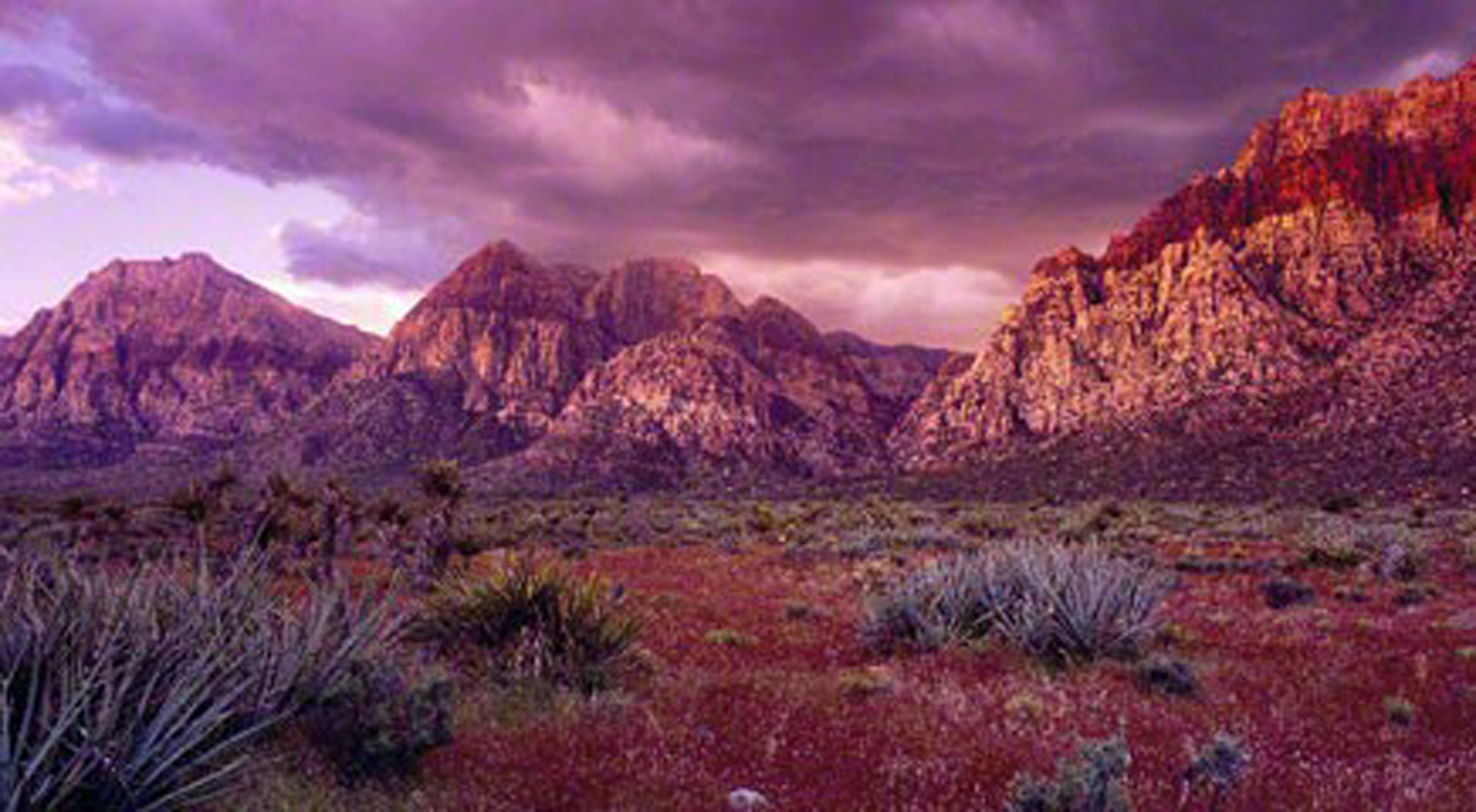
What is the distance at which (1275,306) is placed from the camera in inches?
3570

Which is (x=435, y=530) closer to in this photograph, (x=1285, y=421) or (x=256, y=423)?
(x=1285, y=421)

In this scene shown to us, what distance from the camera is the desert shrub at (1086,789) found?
5.08m

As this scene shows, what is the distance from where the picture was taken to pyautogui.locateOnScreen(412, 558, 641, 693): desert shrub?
9586 millimetres

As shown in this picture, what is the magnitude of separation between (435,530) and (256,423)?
183 metres

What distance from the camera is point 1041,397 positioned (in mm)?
107000

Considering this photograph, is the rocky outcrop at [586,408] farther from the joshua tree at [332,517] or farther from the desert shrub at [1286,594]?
the desert shrub at [1286,594]

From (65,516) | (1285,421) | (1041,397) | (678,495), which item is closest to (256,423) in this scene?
(678,495)

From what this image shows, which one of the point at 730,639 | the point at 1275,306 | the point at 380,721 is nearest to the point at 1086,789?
the point at 380,721

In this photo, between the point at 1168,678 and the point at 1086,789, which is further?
the point at 1168,678

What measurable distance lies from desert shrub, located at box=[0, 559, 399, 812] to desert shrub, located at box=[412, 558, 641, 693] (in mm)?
2202

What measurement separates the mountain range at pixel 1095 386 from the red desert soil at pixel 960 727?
37.9m

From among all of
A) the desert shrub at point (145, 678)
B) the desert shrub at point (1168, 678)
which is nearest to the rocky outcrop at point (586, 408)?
the desert shrub at point (1168, 678)

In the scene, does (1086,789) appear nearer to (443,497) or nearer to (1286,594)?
(1286,594)

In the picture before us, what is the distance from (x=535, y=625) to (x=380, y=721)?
3953mm
